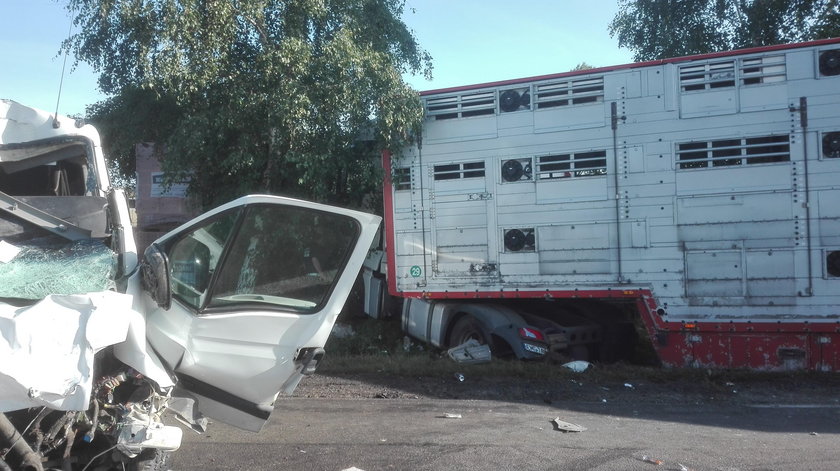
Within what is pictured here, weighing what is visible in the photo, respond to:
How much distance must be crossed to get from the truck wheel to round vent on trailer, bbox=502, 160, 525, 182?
2.01 meters

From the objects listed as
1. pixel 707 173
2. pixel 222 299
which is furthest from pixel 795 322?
pixel 222 299

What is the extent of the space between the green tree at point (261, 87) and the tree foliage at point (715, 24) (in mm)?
6622

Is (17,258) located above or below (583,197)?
below

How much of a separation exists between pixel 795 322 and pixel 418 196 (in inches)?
195

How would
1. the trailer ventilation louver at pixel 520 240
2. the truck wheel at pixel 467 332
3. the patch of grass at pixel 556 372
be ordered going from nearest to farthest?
the patch of grass at pixel 556 372 < the trailer ventilation louver at pixel 520 240 < the truck wheel at pixel 467 332

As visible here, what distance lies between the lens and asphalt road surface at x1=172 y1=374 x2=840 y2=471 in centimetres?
538

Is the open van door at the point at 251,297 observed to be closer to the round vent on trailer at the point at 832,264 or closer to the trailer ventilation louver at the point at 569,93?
the trailer ventilation louver at the point at 569,93

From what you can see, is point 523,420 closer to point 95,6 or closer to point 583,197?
point 583,197

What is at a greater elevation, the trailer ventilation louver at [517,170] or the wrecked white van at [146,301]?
the trailer ventilation louver at [517,170]

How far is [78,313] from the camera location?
3463mm

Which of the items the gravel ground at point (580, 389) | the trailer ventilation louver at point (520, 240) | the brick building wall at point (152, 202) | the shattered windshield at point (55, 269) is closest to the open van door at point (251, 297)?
the shattered windshield at point (55, 269)

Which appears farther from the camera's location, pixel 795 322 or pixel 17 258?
pixel 795 322

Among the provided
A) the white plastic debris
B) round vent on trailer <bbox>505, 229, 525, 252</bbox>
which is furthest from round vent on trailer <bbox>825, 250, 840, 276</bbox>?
the white plastic debris

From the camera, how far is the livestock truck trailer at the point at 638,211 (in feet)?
28.2
